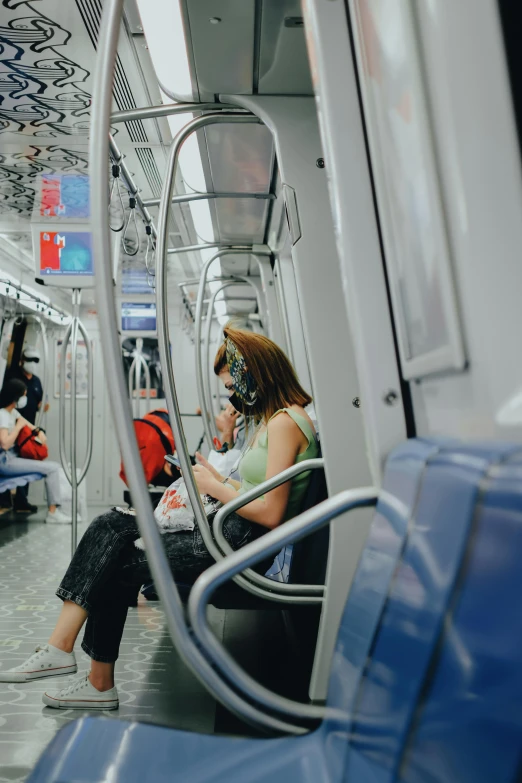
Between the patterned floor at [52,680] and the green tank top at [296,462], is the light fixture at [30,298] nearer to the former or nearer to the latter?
the patterned floor at [52,680]

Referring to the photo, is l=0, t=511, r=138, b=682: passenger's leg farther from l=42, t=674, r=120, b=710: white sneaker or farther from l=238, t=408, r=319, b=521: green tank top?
l=238, t=408, r=319, b=521: green tank top

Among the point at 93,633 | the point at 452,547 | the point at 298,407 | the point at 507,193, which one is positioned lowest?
the point at 93,633

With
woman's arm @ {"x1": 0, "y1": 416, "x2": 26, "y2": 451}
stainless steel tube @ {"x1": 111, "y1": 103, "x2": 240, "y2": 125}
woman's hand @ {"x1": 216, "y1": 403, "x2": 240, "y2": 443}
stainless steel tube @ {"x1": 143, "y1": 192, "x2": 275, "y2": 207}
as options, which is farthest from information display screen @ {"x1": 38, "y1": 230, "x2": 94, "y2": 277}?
stainless steel tube @ {"x1": 111, "y1": 103, "x2": 240, "y2": 125}

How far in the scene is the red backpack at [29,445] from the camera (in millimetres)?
7320

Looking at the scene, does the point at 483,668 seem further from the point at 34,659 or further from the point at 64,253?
the point at 64,253

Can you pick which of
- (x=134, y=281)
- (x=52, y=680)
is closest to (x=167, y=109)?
(x=52, y=680)

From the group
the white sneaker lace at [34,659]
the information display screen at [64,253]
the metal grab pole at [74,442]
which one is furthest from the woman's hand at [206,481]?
the information display screen at [64,253]

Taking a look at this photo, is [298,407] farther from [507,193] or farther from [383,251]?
[507,193]

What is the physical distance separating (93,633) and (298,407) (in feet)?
3.58

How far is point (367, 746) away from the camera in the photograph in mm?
833

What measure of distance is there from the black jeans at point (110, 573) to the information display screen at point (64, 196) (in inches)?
139

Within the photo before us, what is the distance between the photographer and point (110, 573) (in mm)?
2408

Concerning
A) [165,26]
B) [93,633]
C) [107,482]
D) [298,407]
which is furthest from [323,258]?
[107,482]

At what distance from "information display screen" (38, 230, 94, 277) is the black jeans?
3.02m
